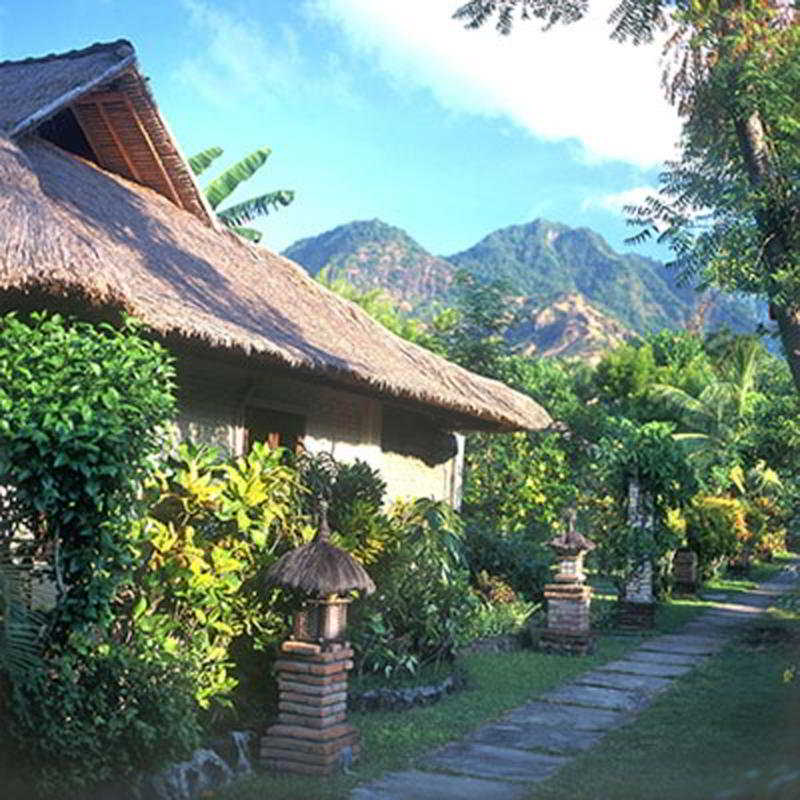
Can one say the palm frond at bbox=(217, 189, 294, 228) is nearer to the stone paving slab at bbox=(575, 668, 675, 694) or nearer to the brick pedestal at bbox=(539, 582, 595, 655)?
the brick pedestal at bbox=(539, 582, 595, 655)

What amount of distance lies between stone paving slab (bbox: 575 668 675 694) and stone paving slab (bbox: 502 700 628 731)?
3.36 feet

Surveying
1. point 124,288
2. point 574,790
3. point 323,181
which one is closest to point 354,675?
point 574,790

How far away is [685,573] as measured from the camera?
16562 mm

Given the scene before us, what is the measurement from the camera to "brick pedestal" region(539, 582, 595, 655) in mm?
10289

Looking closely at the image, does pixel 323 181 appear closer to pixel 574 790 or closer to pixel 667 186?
pixel 667 186

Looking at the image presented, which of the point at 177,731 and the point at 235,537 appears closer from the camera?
the point at 177,731

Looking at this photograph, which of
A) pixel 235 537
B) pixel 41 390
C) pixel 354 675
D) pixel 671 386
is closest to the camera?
pixel 41 390

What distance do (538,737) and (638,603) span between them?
6.33m

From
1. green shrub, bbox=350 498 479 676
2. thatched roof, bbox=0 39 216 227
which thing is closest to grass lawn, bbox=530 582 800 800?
green shrub, bbox=350 498 479 676

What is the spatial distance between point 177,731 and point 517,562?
8.44 m

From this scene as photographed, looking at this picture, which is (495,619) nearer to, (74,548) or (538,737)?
(538,737)

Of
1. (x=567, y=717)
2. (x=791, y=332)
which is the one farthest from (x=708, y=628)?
(x=567, y=717)

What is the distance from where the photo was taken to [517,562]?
1300 centimetres

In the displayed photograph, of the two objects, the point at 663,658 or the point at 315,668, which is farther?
the point at 663,658
